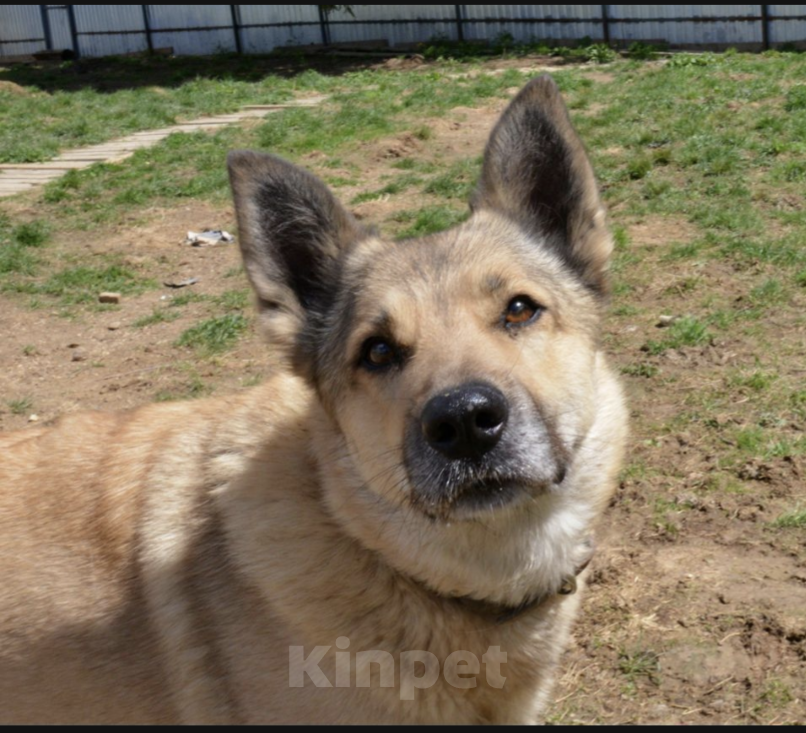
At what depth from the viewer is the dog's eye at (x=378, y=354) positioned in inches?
136

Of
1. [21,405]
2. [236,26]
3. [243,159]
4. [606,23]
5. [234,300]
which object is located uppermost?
[236,26]

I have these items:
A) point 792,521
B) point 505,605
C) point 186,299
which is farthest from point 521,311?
point 186,299

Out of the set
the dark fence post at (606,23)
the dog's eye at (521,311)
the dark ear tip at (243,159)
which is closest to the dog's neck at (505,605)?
the dog's eye at (521,311)

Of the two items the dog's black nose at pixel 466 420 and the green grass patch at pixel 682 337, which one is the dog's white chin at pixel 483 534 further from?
the green grass patch at pixel 682 337

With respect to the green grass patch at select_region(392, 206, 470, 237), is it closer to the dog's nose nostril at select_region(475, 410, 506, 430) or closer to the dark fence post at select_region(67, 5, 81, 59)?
the dog's nose nostril at select_region(475, 410, 506, 430)

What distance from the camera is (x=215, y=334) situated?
25.2ft

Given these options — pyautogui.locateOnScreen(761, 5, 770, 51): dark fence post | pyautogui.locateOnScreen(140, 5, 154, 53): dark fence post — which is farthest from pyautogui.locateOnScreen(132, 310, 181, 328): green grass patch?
pyautogui.locateOnScreen(140, 5, 154, 53): dark fence post

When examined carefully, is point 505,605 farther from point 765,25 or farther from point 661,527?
point 765,25

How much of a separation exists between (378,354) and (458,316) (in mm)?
317

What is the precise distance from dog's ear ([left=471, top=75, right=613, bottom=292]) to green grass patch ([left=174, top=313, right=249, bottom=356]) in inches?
153

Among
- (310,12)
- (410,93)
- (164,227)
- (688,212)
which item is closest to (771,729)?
(688,212)

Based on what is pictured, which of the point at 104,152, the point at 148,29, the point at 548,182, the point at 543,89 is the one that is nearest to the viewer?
the point at 543,89

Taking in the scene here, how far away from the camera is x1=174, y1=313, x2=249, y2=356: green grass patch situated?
7551 mm

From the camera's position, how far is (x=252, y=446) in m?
3.66
